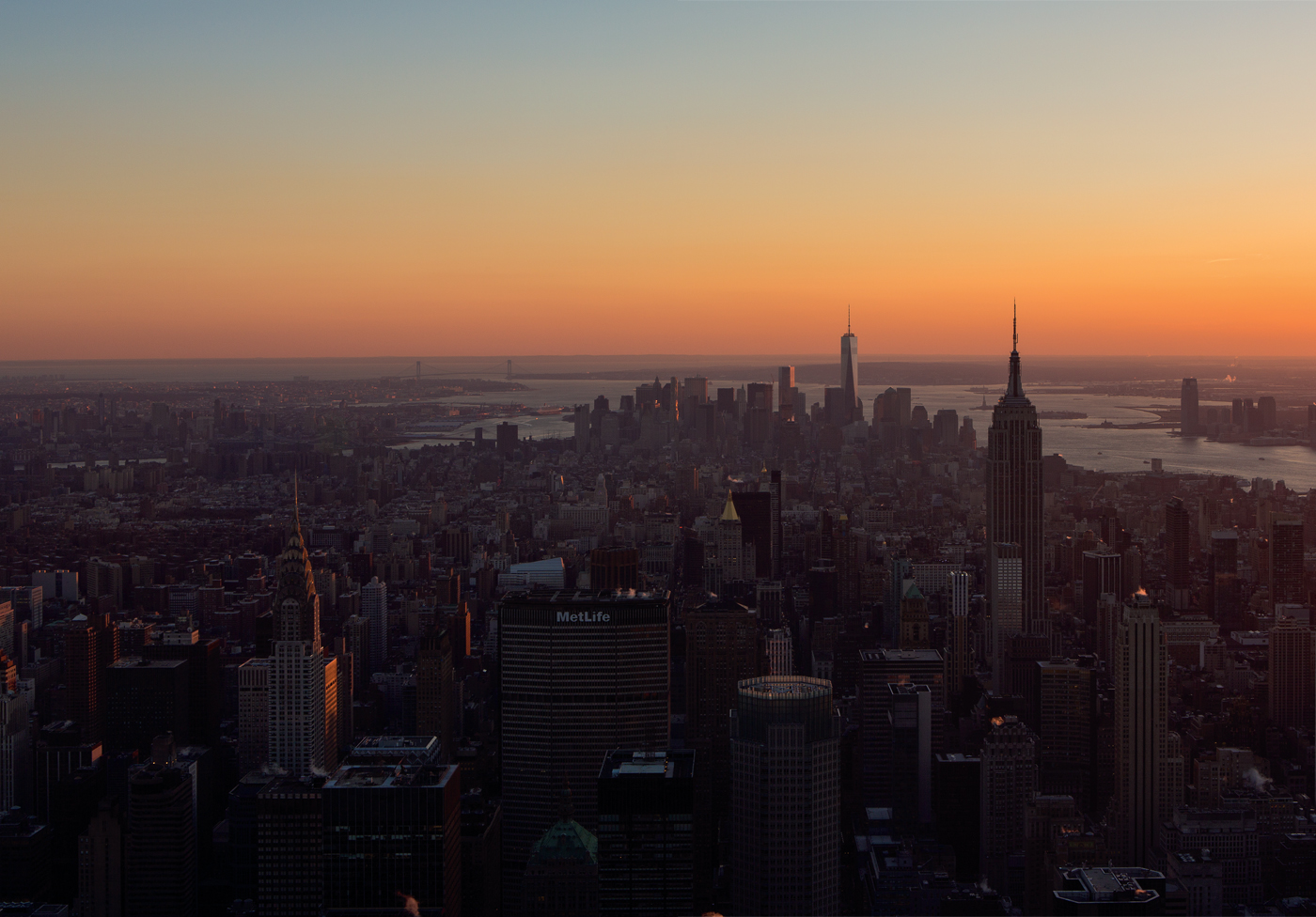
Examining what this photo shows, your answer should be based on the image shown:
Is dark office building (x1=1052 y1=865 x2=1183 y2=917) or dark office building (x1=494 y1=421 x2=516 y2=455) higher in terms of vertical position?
dark office building (x1=494 y1=421 x2=516 y2=455)

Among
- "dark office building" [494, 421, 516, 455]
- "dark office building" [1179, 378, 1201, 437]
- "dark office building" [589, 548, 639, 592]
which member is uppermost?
"dark office building" [1179, 378, 1201, 437]

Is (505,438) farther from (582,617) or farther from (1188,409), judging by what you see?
(582,617)

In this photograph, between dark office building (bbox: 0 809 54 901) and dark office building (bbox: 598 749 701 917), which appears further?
dark office building (bbox: 0 809 54 901)

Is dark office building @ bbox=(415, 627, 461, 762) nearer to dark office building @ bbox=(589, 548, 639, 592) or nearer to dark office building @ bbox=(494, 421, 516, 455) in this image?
dark office building @ bbox=(589, 548, 639, 592)

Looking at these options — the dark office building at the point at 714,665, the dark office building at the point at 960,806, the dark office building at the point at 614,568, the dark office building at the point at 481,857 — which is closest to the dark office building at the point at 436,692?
the dark office building at the point at 614,568

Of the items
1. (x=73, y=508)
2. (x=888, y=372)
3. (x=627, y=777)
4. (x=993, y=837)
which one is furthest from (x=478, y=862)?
(x=888, y=372)

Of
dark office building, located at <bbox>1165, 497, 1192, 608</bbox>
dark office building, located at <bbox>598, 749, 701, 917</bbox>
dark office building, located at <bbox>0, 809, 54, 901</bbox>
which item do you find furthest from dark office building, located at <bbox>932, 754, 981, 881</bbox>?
dark office building, located at <bbox>0, 809, 54, 901</bbox>

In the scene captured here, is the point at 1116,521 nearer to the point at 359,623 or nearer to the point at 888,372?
the point at 888,372

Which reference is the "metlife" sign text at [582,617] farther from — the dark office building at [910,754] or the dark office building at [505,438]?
the dark office building at [505,438]
